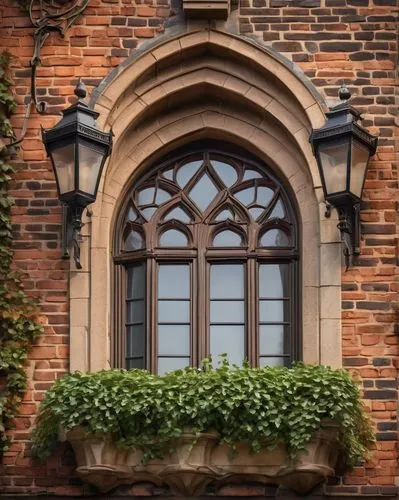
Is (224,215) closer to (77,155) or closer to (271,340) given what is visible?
(271,340)

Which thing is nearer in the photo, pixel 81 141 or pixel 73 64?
pixel 81 141

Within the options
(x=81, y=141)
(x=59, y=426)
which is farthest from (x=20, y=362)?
(x=81, y=141)

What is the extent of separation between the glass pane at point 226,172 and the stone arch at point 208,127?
0.70 feet

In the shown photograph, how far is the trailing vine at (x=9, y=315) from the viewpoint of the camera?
13.9 metres

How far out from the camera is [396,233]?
14.3 meters

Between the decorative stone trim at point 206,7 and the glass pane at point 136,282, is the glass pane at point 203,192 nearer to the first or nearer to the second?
the glass pane at point 136,282

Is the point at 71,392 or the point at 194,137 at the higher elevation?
the point at 194,137

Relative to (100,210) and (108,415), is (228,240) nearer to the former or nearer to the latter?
(100,210)

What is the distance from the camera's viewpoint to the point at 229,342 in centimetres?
1448

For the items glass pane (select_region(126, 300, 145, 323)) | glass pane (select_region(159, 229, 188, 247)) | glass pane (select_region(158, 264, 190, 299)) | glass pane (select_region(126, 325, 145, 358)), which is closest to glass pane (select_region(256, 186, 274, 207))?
A: glass pane (select_region(159, 229, 188, 247))

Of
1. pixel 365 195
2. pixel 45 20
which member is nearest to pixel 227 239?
pixel 365 195

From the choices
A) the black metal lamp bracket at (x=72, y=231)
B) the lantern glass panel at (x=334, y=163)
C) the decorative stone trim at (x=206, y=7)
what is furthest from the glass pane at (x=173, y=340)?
the decorative stone trim at (x=206, y=7)

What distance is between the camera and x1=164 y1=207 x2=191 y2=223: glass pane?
14.8 meters

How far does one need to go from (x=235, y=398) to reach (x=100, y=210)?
2.15 metres
